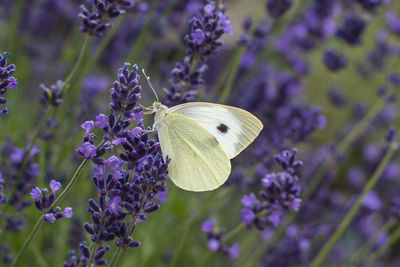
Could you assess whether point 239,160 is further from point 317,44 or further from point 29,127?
point 29,127

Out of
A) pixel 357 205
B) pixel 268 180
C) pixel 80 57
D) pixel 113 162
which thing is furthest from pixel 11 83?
pixel 357 205

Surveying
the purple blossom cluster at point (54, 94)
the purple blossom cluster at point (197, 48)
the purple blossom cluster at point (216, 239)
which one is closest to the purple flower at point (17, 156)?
the purple blossom cluster at point (54, 94)

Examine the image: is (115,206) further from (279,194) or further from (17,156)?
(17,156)

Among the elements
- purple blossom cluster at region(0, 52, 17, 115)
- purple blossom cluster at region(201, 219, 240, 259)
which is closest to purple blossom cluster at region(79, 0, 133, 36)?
purple blossom cluster at region(0, 52, 17, 115)

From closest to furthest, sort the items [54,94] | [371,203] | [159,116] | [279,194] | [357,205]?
[279,194], [159,116], [54,94], [357,205], [371,203]

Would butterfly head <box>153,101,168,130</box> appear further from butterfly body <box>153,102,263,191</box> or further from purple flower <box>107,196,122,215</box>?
purple flower <box>107,196,122,215</box>

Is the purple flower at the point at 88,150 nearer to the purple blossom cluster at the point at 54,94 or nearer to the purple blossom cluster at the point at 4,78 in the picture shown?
the purple blossom cluster at the point at 4,78
